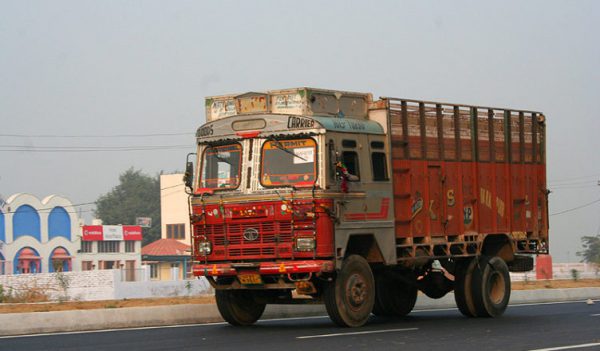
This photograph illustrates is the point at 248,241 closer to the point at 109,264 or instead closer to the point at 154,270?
the point at 109,264

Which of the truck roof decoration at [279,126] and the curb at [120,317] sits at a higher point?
the truck roof decoration at [279,126]

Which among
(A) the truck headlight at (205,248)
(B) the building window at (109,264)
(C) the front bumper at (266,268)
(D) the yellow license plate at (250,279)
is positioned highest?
(A) the truck headlight at (205,248)

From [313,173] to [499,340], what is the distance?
12.7 ft

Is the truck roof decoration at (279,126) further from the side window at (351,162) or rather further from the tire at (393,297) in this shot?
the tire at (393,297)

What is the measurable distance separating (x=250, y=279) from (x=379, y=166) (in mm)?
2910

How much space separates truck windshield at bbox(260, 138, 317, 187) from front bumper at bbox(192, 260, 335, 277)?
1.25 meters

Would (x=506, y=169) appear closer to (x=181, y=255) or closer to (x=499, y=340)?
(x=499, y=340)

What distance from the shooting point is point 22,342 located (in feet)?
47.3

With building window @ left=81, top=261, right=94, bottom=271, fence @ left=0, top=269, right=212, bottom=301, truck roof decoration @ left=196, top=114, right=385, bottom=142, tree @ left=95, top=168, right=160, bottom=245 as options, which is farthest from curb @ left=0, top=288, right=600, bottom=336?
tree @ left=95, top=168, right=160, bottom=245

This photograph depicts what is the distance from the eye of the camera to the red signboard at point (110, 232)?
85625 mm

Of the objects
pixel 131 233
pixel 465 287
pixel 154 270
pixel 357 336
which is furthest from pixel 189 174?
pixel 154 270

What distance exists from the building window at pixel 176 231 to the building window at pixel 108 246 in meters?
19.1

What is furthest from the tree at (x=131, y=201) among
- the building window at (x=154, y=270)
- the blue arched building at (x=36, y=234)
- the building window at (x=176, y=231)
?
the blue arched building at (x=36, y=234)

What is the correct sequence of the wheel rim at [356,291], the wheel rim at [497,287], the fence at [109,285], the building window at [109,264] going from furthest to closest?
1. the building window at [109,264]
2. the fence at [109,285]
3. the wheel rim at [497,287]
4. the wheel rim at [356,291]
